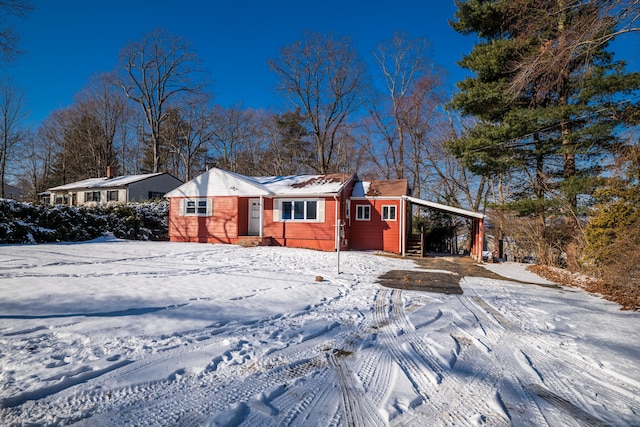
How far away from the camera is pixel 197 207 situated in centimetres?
1739

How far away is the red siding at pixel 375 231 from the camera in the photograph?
1540 cm

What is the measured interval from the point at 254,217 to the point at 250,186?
2.02 metres

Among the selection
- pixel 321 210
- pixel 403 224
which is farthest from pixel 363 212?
pixel 321 210

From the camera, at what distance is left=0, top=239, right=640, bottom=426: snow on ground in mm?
2217

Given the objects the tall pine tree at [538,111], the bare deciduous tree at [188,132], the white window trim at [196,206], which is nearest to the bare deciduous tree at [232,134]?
the bare deciduous tree at [188,132]

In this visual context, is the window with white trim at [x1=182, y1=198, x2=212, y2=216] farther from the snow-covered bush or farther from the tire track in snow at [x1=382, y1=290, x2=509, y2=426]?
the tire track in snow at [x1=382, y1=290, x2=509, y2=426]

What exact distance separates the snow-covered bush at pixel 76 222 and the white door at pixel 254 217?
292 inches

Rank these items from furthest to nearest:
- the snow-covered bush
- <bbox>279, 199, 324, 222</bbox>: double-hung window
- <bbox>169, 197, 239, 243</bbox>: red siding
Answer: <bbox>169, 197, 239, 243</bbox>: red siding
<bbox>279, 199, 324, 222</bbox>: double-hung window
the snow-covered bush

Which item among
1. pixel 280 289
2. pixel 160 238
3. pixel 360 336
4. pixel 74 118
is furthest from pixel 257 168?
pixel 360 336

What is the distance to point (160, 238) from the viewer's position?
65.4ft

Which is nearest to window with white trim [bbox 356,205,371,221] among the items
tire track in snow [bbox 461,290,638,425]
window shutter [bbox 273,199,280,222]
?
window shutter [bbox 273,199,280,222]

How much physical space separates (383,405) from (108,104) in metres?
40.9

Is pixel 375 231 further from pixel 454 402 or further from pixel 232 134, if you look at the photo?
pixel 232 134

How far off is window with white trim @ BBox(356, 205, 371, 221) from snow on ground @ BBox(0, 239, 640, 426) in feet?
33.1
